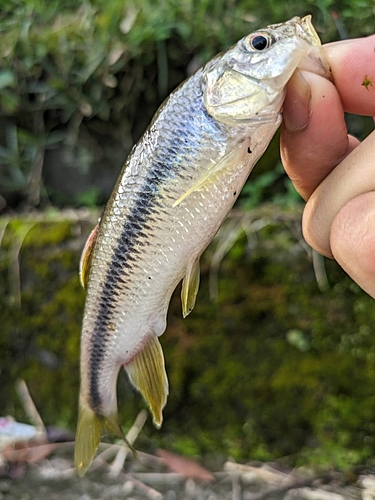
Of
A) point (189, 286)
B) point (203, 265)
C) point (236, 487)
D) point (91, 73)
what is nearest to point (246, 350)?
point (203, 265)

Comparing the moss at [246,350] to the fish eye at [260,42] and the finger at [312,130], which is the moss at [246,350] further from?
the fish eye at [260,42]

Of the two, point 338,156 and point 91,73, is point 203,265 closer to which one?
point 338,156

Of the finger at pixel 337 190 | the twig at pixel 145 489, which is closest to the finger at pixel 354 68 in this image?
the finger at pixel 337 190

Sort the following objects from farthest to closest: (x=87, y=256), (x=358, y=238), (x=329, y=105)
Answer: (x=87, y=256) < (x=329, y=105) < (x=358, y=238)

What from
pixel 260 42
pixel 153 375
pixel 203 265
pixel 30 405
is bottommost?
pixel 30 405

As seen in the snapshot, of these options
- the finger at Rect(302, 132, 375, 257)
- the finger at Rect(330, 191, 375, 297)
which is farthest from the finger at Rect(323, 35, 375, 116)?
the finger at Rect(330, 191, 375, 297)

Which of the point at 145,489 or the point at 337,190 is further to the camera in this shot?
the point at 145,489

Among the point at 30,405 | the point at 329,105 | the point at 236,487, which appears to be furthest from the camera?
the point at 30,405
